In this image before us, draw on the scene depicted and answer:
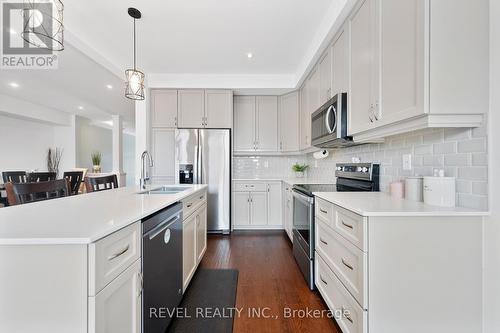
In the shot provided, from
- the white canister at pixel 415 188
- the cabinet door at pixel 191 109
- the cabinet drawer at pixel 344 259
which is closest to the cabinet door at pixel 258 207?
the cabinet door at pixel 191 109

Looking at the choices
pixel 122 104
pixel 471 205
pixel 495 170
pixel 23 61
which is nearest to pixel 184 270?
pixel 471 205

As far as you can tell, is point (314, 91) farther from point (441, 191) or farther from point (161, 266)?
point (161, 266)

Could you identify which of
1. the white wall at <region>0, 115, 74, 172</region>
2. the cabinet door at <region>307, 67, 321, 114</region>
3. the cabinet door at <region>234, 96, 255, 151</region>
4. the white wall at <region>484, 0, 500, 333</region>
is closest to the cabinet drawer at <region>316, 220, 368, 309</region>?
the white wall at <region>484, 0, 500, 333</region>

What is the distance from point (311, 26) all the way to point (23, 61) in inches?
150

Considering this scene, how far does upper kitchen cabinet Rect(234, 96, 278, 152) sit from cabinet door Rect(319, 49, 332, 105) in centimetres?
152

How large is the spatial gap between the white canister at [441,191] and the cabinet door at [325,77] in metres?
1.38

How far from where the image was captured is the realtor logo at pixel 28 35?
5.46 ft

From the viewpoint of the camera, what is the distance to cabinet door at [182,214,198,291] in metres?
1.86

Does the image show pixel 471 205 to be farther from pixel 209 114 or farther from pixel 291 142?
pixel 209 114

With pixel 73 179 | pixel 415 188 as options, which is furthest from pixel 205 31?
pixel 73 179

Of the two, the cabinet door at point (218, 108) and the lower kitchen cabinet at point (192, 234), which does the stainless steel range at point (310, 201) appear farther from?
the cabinet door at point (218, 108)

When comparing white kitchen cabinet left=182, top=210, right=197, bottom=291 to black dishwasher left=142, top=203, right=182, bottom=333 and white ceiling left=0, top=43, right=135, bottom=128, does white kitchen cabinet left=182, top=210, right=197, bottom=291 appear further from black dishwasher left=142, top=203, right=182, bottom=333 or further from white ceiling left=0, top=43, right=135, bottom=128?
white ceiling left=0, top=43, right=135, bottom=128

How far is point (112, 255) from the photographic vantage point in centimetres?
92

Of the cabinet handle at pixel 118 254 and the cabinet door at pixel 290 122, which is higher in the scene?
the cabinet door at pixel 290 122
